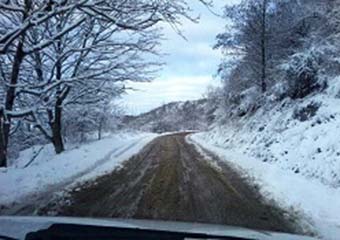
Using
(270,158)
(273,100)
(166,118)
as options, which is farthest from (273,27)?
(166,118)

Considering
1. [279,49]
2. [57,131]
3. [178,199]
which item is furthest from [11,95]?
[279,49]

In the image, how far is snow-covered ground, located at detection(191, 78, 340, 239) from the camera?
1134 cm

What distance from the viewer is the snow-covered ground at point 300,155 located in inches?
Answer: 446

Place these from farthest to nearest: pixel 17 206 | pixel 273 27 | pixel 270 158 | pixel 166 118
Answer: pixel 166 118 < pixel 273 27 < pixel 270 158 < pixel 17 206

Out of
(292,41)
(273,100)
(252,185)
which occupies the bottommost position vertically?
(252,185)

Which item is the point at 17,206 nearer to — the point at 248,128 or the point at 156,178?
the point at 156,178

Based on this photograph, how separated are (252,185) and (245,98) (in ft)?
73.9

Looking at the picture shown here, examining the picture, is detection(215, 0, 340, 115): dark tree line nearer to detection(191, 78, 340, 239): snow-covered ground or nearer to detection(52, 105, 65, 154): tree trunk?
detection(191, 78, 340, 239): snow-covered ground

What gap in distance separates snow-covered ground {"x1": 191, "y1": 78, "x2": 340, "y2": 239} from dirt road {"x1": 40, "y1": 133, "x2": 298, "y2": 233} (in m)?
0.63

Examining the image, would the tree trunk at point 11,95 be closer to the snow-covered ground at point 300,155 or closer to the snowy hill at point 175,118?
the snow-covered ground at point 300,155

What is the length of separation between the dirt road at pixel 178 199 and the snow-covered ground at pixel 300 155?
63cm

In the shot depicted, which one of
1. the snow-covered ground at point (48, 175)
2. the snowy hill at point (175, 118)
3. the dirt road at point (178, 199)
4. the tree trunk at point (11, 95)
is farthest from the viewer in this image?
the snowy hill at point (175, 118)

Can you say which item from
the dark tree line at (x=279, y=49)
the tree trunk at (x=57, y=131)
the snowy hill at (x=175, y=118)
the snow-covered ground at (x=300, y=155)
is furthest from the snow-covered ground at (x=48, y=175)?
the snowy hill at (x=175, y=118)

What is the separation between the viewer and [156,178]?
15.4 m
